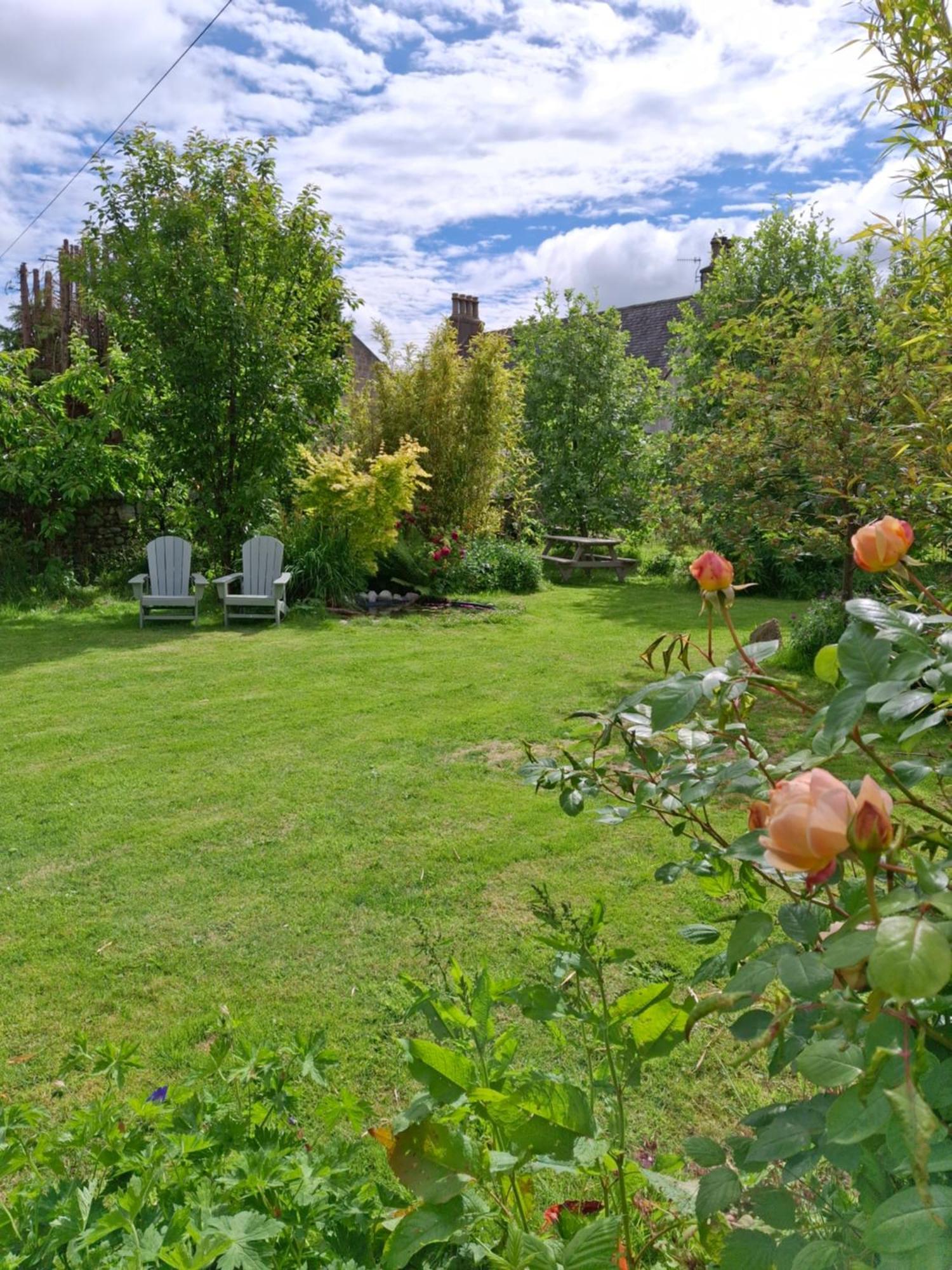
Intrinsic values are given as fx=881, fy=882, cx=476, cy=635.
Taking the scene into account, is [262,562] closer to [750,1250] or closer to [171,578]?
[171,578]

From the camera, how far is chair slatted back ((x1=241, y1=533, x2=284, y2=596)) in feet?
29.1

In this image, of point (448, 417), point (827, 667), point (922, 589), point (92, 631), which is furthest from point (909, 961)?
point (448, 417)

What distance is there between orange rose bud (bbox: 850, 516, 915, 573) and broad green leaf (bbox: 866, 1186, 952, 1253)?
56 centimetres

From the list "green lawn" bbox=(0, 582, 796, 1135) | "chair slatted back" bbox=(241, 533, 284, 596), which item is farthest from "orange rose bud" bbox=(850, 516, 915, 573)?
"chair slatted back" bbox=(241, 533, 284, 596)

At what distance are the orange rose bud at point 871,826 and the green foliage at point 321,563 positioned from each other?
351 inches

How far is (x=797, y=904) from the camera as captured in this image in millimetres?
873

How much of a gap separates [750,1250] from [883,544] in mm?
683

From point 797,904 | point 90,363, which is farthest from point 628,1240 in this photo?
point 90,363

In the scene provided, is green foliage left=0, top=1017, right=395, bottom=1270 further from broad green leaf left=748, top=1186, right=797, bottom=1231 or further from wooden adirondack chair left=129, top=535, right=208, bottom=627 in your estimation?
wooden adirondack chair left=129, top=535, right=208, bottom=627

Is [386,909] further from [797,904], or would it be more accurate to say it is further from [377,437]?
[377,437]

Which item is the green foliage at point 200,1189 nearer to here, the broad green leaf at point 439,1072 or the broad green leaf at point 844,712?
the broad green leaf at point 439,1072

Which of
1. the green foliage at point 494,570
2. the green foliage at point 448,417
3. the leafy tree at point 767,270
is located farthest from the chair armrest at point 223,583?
the leafy tree at point 767,270

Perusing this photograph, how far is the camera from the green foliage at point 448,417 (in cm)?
1145

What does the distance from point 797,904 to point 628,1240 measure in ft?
1.83
